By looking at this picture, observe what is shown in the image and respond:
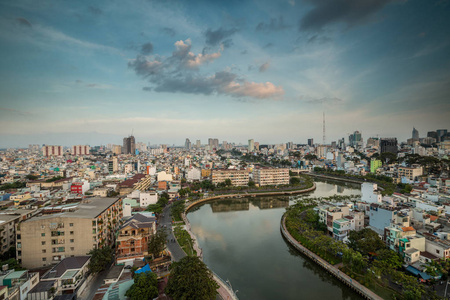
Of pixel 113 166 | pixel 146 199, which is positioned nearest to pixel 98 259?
pixel 146 199

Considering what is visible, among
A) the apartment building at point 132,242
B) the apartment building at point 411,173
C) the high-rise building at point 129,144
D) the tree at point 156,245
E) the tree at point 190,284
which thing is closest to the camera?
the tree at point 190,284

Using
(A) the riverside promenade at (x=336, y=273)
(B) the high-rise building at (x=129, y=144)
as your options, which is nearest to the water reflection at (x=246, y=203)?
(A) the riverside promenade at (x=336, y=273)

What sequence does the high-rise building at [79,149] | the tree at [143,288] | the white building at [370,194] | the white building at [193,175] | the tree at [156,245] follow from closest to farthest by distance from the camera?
the tree at [143,288], the tree at [156,245], the white building at [370,194], the white building at [193,175], the high-rise building at [79,149]

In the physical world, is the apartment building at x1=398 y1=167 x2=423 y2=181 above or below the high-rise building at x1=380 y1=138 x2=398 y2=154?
below

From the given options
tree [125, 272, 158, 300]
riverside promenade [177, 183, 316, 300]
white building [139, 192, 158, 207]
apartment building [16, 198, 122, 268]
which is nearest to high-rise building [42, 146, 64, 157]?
white building [139, 192, 158, 207]

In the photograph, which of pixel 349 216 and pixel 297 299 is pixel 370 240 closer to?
pixel 349 216

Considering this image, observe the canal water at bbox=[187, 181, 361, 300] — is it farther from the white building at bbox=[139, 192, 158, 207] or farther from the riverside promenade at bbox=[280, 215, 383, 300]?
the white building at bbox=[139, 192, 158, 207]

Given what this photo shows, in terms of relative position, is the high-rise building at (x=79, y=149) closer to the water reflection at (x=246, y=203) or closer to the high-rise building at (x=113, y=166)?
the high-rise building at (x=113, y=166)
